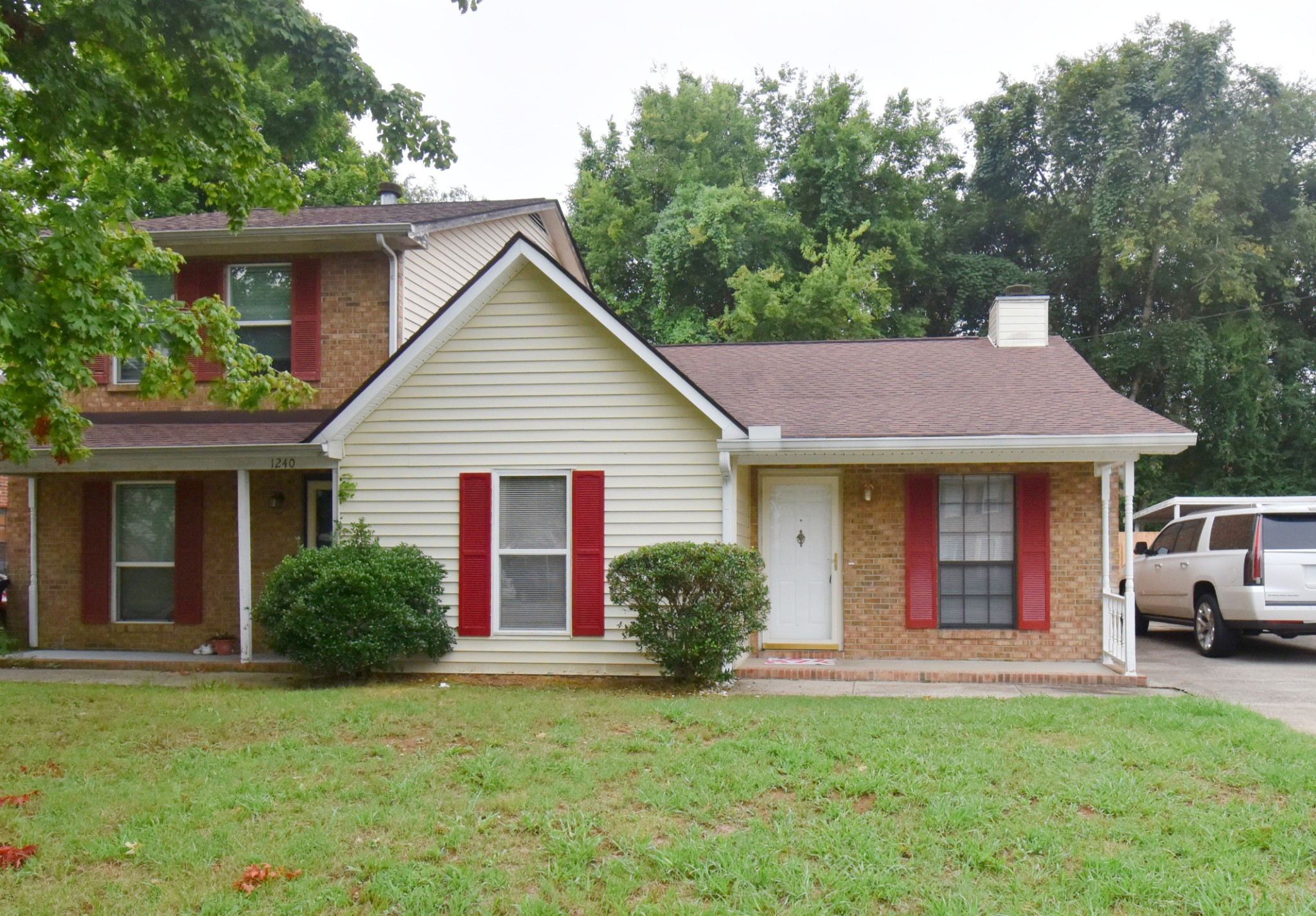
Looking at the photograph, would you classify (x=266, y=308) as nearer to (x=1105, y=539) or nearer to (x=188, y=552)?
(x=188, y=552)

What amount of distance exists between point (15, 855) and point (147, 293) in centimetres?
930

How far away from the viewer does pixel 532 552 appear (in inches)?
438

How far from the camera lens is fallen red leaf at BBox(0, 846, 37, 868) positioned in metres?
5.17

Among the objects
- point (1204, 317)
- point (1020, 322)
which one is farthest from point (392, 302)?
point (1204, 317)

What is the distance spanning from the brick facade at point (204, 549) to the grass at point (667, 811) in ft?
14.4

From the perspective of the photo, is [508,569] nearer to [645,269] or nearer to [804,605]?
[804,605]

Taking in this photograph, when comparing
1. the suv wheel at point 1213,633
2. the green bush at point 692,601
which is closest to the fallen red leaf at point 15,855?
the green bush at point 692,601

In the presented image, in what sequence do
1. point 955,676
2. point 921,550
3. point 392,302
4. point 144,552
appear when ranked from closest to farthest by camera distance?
1. point 955,676
2. point 921,550
3. point 392,302
4. point 144,552

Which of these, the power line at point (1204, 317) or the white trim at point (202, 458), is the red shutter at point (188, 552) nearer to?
the white trim at point (202, 458)

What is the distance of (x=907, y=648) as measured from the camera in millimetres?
11930

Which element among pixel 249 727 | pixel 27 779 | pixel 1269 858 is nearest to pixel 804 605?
pixel 249 727

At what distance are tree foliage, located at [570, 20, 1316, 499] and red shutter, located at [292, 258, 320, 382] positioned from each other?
1421cm

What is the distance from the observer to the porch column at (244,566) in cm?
1168

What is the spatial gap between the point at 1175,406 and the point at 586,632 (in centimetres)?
2253
